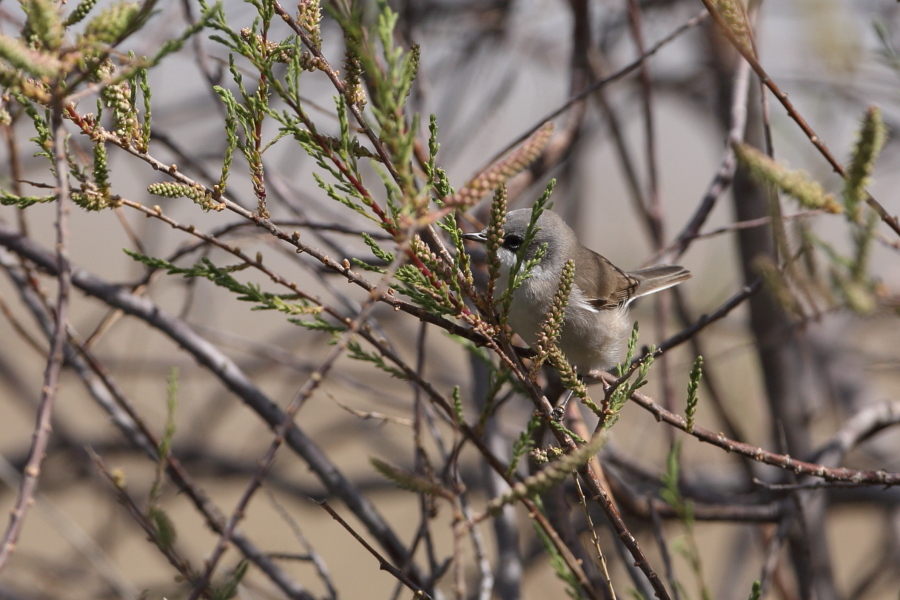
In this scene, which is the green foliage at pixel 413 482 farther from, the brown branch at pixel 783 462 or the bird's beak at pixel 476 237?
the bird's beak at pixel 476 237

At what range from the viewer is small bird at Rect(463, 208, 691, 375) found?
2.77m

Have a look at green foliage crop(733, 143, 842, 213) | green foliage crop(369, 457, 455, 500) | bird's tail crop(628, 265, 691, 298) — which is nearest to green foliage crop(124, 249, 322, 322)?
green foliage crop(369, 457, 455, 500)

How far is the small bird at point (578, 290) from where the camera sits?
2770 mm

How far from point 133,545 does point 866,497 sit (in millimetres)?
7414

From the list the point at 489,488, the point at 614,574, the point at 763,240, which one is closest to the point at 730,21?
the point at 489,488

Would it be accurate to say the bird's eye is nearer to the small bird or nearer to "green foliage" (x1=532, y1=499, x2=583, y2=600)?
the small bird

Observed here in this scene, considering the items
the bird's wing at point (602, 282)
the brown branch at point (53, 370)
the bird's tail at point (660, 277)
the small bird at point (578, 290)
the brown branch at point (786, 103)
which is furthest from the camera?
the bird's tail at point (660, 277)

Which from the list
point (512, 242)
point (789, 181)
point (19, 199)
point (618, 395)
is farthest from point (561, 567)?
point (512, 242)

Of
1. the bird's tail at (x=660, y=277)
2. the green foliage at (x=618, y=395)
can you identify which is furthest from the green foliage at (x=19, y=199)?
the bird's tail at (x=660, y=277)

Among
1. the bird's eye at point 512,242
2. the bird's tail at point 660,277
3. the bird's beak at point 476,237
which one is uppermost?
the bird's tail at point 660,277

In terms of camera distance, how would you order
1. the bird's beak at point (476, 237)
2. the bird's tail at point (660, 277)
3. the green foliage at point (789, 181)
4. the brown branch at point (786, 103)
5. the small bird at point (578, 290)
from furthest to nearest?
the bird's tail at point (660, 277) → the small bird at point (578, 290) → the bird's beak at point (476, 237) → the brown branch at point (786, 103) → the green foliage at point (789, 181)

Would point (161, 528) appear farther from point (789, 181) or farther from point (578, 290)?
point (578, 290)

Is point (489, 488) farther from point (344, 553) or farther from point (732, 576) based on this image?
point (344, 553)

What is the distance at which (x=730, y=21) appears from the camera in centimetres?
148
